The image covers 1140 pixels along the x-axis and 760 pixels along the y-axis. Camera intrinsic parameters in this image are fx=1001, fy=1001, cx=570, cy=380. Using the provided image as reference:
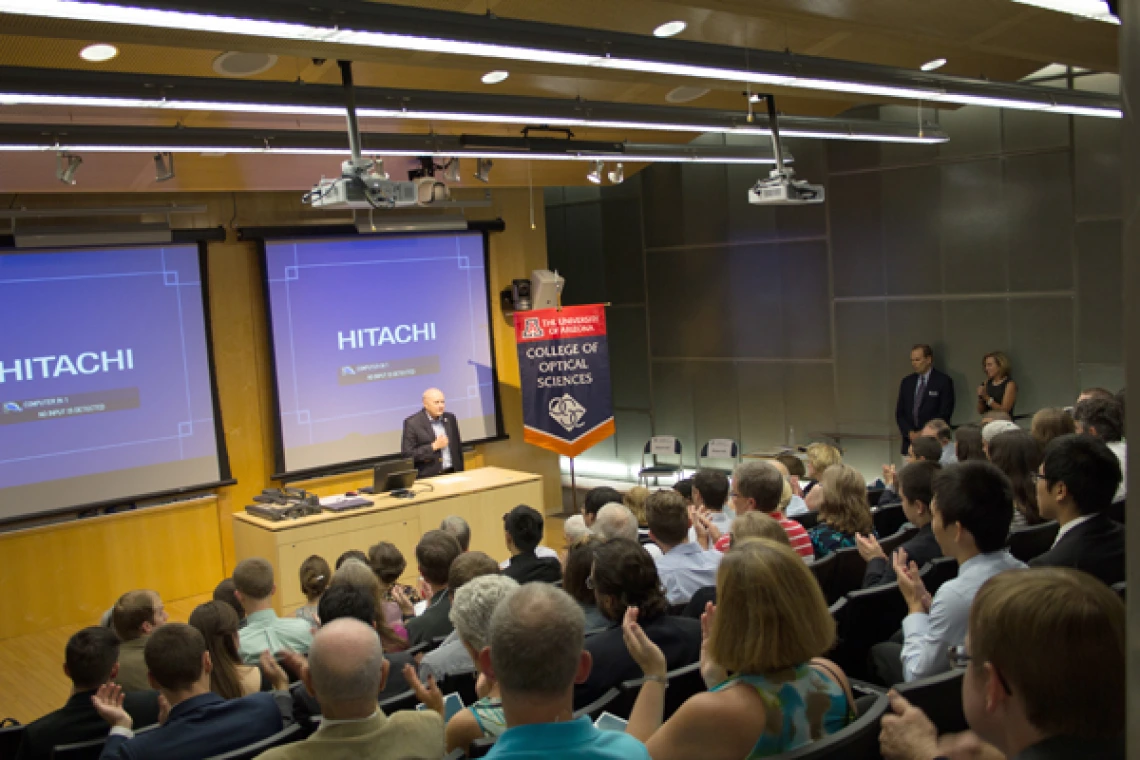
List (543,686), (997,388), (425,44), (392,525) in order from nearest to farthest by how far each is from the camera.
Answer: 1. (543,686)
2. (425,44)
3. (392,525)
4. (997,388)

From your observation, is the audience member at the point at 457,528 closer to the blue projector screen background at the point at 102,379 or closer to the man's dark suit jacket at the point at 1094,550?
the man's dark suit jacket at the point at 1094,550

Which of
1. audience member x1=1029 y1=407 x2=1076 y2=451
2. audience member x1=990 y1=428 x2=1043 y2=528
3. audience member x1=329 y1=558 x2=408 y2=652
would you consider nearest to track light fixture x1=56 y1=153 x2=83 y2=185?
audience member x1=329 y1=558 x2=408 y2=652

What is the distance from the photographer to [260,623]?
4391 millimetres

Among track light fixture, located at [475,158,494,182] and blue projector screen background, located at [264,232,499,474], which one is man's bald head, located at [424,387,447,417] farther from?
track light fixture, located at [475,158,494,182]

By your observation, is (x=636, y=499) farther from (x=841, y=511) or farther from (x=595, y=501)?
(x=841, y=511)

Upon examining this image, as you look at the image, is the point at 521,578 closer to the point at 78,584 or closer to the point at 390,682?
the point at 390,682

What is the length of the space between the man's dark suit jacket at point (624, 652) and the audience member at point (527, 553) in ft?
4.72

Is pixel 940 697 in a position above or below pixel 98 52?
below

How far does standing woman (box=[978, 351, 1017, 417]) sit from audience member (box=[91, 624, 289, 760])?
8007 millimetres

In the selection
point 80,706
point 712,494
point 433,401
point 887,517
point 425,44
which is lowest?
point 887,517

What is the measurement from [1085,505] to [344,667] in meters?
2.77

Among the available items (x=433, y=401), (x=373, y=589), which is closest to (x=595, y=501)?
(x=373, y=589)

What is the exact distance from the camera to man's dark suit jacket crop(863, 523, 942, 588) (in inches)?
166

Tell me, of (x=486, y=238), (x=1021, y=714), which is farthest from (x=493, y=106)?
(x=1021, y=714)
